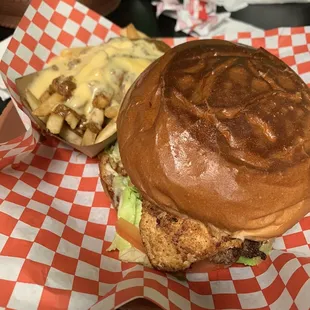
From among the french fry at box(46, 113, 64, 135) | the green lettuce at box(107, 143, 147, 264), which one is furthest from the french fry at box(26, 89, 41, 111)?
the green lettuce at box(107, 143, 147, 264)

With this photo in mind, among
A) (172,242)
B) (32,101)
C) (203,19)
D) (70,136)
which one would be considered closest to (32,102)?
(32,101)

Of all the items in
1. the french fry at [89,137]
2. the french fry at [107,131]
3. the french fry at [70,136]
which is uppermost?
the french fry at [107,131]

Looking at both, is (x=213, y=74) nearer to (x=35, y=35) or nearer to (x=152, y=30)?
(x=35, y=35)

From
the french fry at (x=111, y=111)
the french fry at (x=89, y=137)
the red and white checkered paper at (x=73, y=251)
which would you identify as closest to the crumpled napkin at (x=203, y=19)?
the red and white checkered paper at (x=73, y=251)

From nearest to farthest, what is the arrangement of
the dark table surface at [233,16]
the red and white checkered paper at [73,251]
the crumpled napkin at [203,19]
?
the red and white checkered paper at [73,251] → the crumpled napkin at [203,19] → the dark table surface at [233,16]

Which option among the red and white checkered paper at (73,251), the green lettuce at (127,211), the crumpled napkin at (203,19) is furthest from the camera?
the crumpled napkin at (203,19)

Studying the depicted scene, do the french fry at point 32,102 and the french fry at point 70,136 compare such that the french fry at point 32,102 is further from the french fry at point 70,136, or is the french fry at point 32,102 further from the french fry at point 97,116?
the french fry at point 97,116

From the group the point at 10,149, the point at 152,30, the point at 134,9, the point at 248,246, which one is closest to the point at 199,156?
the point at 248,246
